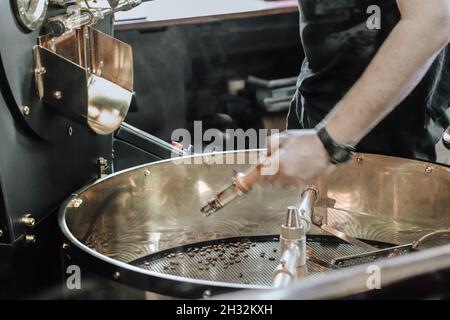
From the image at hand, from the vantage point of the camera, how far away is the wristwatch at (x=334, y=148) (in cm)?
101

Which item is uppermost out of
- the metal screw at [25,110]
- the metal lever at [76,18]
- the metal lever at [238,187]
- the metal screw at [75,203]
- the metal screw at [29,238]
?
the metal lever at [76,18]

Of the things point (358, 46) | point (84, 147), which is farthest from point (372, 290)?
point (358, 46)

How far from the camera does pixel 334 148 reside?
1015mm

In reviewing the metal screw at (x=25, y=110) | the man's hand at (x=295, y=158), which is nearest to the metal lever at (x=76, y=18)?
the metal screw at (x=25, y=110)

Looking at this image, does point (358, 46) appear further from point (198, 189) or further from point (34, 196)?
point (34, 196)

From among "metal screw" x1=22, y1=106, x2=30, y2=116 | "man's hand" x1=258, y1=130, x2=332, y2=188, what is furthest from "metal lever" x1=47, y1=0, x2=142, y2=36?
"man's hand" x1=258, y1=130, x2=332, y2=188

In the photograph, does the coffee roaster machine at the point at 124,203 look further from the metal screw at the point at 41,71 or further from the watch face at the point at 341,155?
the watch face at the point at 341,155

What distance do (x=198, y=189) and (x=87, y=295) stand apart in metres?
0.39

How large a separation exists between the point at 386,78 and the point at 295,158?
19 cm

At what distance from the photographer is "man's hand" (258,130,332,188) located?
3.23 ft

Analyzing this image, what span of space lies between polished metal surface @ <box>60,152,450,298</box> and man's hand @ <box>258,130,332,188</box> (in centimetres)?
22
